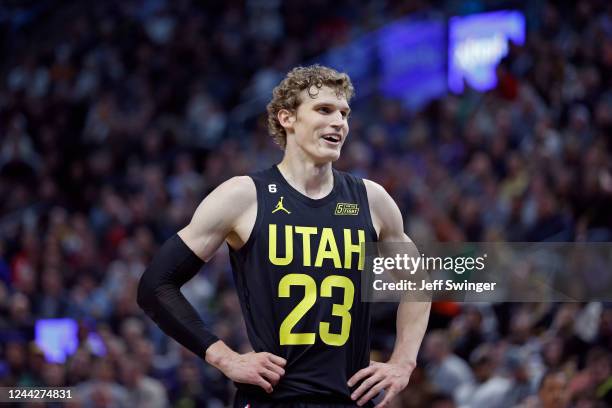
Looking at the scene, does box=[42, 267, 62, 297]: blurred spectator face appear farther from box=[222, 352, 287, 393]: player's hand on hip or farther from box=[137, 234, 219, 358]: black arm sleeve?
box=[222, 352, 287, 393]: player's hand on hip

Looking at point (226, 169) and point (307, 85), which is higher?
point (226, 169)

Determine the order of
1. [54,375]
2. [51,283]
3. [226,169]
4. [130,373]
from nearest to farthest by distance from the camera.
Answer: [130,373]
[54,375]
[51,283]
[226,169]

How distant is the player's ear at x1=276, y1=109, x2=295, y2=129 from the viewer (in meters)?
4.96

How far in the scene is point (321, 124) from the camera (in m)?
4.82

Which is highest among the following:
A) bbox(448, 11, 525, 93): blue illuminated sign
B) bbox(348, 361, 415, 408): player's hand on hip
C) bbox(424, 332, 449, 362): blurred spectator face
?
bbox(448, 11, 525, 93): blue illuminated sign

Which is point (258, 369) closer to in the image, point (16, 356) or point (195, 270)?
point (195, 270)

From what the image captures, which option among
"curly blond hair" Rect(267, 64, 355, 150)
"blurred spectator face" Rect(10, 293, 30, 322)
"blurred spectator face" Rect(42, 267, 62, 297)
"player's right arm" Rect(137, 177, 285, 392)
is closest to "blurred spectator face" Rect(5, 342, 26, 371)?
"blurred spectator face" Rect(10, 293, 30, 322)

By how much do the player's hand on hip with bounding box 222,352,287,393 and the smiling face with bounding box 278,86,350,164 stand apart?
0.95 meters

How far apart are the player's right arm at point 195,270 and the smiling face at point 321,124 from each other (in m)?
0.37

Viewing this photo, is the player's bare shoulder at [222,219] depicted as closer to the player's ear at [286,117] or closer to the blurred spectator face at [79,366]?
the player's ear at [286,117]

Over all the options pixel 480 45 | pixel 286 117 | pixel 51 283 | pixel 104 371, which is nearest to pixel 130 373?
pixel 104 371

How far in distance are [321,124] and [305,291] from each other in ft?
2.52

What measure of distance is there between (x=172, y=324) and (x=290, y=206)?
743 mm

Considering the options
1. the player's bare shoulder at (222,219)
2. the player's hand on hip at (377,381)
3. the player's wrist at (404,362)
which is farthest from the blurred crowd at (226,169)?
the player's bare shoulder at (222,219)
